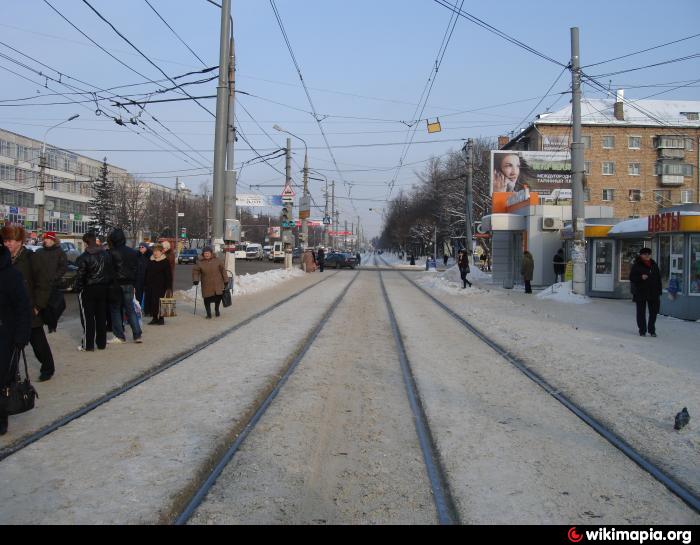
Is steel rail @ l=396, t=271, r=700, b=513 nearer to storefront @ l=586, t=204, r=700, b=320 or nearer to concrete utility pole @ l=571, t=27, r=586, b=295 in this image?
storefront @ l=586, t=204, r=700, b=320

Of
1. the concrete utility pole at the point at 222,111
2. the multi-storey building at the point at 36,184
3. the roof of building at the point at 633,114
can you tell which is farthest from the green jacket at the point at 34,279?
the roof of building at the point at 633,114

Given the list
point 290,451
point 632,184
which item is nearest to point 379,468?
point 290,451

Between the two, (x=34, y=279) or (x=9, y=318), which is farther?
(x=34, y=279)


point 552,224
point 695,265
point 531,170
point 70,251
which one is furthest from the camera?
point 531,170

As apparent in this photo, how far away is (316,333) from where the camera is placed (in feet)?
38.7

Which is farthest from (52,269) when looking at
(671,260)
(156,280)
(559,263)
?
(559,263)

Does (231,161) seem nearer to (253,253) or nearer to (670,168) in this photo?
(253,253)

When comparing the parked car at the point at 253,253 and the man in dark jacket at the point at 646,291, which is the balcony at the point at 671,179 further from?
the man in dark jacket at the point at 646,291

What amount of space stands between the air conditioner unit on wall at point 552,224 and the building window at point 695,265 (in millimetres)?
10570

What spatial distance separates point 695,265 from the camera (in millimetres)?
A: 14539

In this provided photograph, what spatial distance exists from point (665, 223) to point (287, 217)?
2410 cm

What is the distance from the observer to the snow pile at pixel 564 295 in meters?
18.8

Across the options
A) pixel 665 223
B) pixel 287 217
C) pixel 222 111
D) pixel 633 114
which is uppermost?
pixel 633 114
